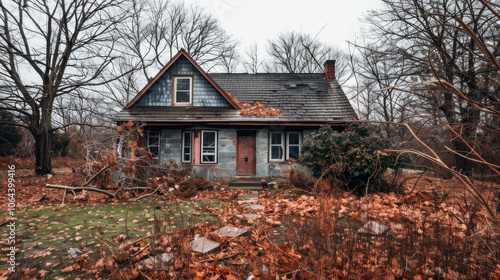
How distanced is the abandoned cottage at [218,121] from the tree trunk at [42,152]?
425 cm

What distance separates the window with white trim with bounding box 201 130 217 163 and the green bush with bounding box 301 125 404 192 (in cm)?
478

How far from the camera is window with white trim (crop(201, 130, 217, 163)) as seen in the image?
12922 millimetres

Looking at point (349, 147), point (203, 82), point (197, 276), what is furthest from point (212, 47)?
point (197, 276)

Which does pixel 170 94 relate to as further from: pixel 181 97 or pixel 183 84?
pixel 183 84

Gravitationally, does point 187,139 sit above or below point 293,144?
above

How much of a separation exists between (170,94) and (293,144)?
720 centimetres

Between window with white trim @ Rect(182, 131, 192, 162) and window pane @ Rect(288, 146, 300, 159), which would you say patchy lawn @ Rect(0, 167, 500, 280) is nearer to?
window with white trim @ Rect(182, 131, 192, 162)

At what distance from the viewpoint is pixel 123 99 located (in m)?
25.9

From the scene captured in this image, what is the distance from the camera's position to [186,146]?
43.4ft

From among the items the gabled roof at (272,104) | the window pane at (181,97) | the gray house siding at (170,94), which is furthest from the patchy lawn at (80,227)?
the window pane at (181,97)

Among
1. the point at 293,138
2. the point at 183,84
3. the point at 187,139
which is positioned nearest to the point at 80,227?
the point at 187,139

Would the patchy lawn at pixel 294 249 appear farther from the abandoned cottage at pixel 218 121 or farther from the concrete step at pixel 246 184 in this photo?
the abandoned cottage at pixel 218 121

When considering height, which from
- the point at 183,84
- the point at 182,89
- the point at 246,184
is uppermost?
the point at 183,84

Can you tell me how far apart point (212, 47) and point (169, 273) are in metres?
27.3
